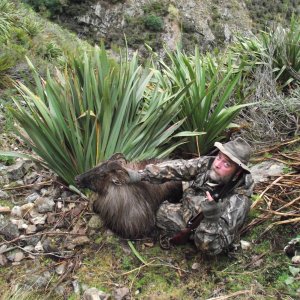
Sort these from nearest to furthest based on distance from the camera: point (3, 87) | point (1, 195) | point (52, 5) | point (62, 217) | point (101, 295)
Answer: point (101, 295) → point (62, 217) → point (1, 195) → point (3, 87) → point (52, 5)

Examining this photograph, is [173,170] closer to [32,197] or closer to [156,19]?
[32,197]

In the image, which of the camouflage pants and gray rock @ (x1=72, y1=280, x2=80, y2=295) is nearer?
gray rock @ (x1=72, y1=280, x2=80, y2=295)

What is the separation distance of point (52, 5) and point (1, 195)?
167ft

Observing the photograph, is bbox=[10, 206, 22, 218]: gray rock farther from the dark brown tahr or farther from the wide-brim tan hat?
the wide-brim tan hat

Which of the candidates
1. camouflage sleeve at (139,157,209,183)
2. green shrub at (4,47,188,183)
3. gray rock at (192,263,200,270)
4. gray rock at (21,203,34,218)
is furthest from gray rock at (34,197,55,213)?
gray rock at (192,263,200,270)

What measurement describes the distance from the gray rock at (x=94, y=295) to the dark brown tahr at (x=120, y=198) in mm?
584

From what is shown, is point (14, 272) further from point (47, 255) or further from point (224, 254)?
point (224, 254)

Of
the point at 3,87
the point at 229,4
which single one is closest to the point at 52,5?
the point at 229,4

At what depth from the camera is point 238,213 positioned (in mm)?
3070

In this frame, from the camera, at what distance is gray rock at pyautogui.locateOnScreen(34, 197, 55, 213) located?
3611 mm

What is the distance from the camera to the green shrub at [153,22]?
5684 cm

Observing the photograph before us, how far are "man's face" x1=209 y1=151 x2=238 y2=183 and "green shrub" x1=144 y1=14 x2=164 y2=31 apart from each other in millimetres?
56681

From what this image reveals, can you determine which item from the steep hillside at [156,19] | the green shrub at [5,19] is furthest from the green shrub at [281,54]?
the steep hillside at [156,19]

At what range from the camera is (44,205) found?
3.63 meters
